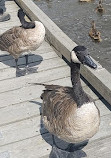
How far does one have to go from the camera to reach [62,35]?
7.04m

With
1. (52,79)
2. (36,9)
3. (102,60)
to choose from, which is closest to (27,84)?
(52,79)

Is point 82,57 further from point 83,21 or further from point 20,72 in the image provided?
point 83,21

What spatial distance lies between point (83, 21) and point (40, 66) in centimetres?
701

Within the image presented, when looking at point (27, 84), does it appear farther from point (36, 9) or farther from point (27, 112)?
point (36, 9)

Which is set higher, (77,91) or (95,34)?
(77,91)

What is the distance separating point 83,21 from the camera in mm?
13055

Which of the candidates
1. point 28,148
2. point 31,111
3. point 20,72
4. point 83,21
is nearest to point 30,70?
point 20,72

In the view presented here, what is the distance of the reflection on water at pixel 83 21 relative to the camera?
35.9ft

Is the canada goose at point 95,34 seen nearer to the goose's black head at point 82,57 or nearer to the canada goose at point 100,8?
the canada goose at point 100,8

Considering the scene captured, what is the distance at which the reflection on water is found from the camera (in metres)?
10.9

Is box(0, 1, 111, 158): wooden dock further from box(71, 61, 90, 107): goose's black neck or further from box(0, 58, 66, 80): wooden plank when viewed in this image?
box(71, 61, 90, 107): goose's black neck

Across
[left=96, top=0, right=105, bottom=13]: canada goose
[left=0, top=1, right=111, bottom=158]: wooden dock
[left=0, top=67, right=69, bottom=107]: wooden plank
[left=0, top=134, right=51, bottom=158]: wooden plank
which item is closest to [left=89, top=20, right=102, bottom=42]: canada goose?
[left=96, top=0, right=105, bottom=13]: canada goose

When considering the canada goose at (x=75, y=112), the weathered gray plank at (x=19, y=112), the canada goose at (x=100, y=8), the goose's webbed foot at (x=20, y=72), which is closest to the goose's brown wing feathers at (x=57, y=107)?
the canada goose at (x=75, y=112)

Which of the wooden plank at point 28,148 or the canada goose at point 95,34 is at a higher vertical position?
the wooden plank at point 28,148
